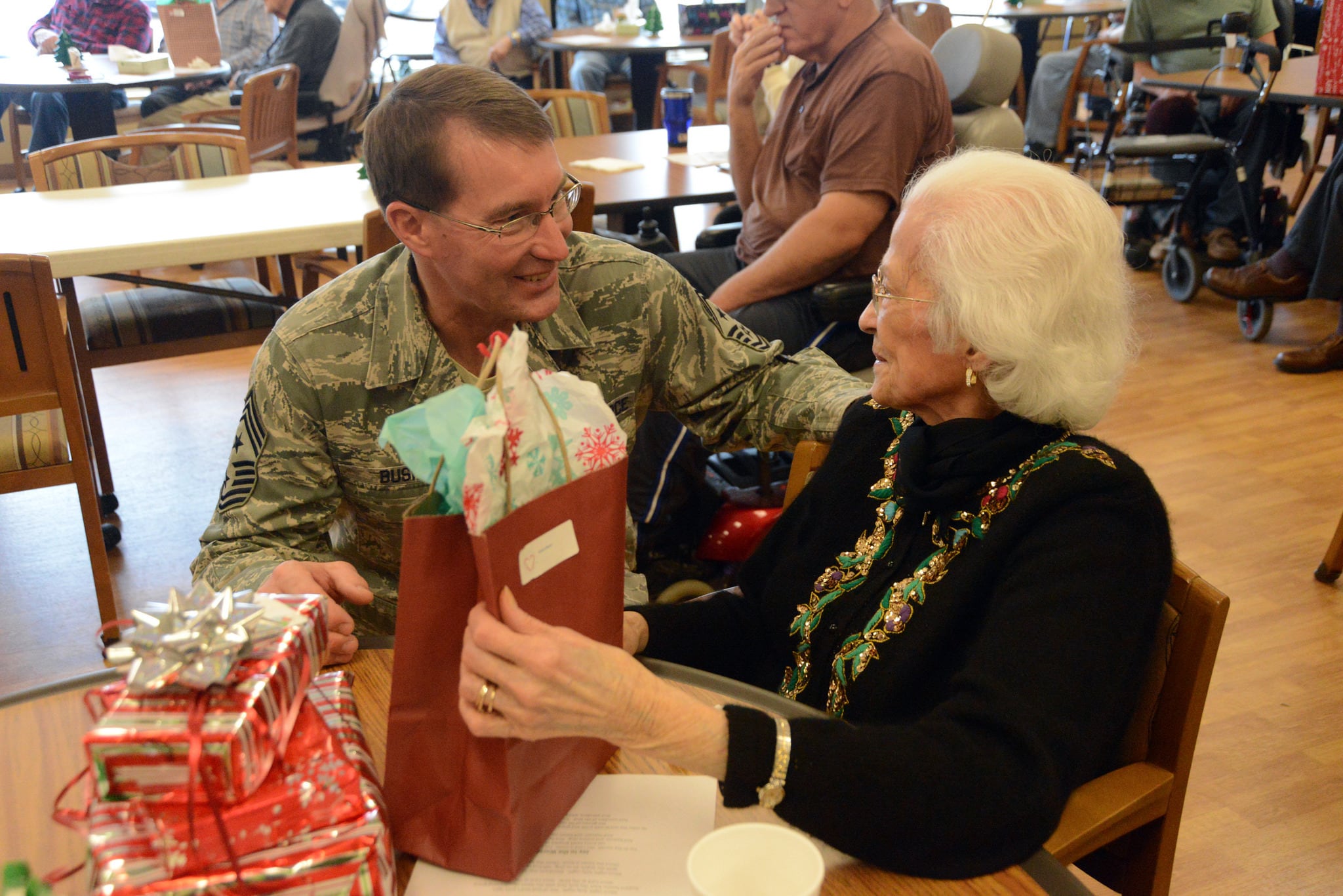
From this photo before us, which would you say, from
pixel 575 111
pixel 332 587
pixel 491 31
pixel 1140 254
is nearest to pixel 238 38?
pixel 491 31

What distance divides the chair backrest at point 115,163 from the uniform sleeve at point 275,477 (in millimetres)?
2400

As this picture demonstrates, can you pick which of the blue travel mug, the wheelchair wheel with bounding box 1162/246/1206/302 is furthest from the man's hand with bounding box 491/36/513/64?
the wheelchair wheel with bounding box 1162/246/1206/302

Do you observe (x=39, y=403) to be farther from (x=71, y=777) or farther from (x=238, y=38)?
(x=238, y=38)

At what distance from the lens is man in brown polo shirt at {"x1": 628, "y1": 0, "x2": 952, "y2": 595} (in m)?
2.50

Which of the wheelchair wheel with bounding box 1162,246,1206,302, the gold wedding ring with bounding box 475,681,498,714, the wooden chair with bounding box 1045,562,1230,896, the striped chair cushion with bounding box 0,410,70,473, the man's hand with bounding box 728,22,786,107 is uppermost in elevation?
the man's hand with bounding box 728,22,786,107

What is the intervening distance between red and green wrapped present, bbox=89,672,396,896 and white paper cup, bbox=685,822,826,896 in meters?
0.23

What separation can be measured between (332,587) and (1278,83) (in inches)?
180

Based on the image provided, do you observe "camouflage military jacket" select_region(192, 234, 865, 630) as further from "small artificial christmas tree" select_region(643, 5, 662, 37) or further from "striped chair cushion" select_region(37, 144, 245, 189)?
"small artificial christmas tree" select_region(643, 5, 662, 37)

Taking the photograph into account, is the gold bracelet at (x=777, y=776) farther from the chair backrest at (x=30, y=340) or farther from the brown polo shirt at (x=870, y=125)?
the chair backrest at (x=30, y=340)

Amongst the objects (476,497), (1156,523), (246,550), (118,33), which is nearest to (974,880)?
(1156,523)

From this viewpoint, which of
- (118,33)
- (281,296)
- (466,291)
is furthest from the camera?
(118,33)

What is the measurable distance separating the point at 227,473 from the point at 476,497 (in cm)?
81

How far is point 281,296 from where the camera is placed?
3.18 meters

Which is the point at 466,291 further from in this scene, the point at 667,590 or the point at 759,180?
the point at 759,180
